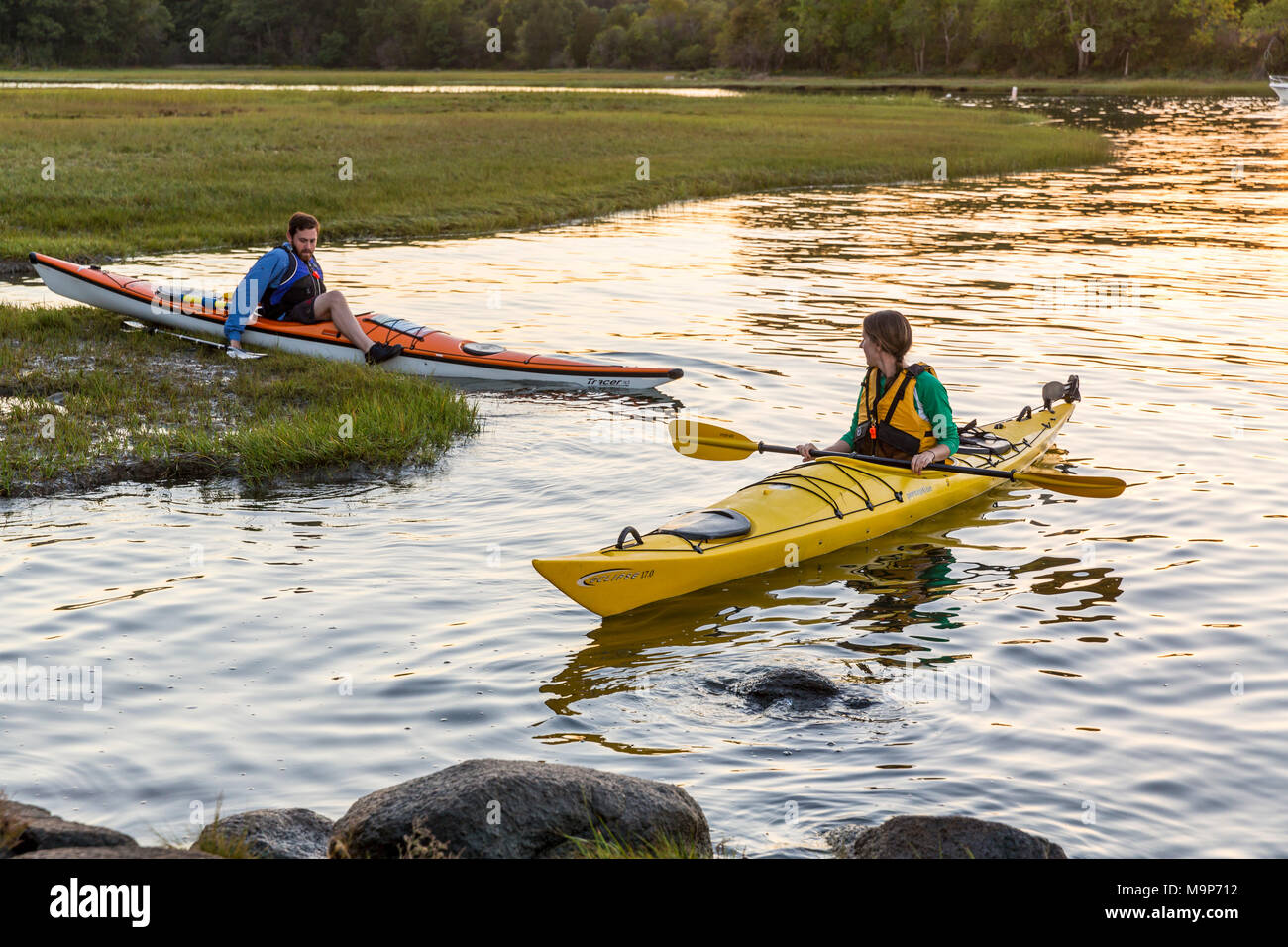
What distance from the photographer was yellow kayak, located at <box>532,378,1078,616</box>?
21.7ft

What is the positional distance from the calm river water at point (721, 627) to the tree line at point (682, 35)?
217 ft

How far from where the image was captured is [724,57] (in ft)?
330

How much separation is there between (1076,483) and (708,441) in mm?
2490

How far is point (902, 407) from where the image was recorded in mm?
8219

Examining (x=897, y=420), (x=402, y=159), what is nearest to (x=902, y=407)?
(x=897, y=420)

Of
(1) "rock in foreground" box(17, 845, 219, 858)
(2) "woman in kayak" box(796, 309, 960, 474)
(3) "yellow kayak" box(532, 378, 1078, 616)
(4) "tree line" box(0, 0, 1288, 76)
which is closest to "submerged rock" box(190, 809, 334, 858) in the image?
A: (1) "rock in foreground" box(17, 845, 219, 858)

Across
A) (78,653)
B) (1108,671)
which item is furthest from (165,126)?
(1108,671)

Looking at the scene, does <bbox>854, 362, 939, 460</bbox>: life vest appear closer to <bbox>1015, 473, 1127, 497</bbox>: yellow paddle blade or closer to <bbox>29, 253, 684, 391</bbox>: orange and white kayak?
<bbox>1015, 473, 1127, 497</bbox>: yellow paddle blade

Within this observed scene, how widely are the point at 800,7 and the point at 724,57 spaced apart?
7.63m

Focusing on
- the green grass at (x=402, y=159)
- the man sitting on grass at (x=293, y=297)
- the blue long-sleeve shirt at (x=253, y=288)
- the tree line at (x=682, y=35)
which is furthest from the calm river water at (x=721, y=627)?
the tree line at (x=682, y=35)

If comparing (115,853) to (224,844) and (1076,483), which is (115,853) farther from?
(1076,483)

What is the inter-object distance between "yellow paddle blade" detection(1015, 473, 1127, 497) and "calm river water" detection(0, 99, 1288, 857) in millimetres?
371

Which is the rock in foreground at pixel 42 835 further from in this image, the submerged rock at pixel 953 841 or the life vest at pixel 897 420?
the life vest at pixel 897 420

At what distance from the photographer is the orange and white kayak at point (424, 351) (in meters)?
11.8
